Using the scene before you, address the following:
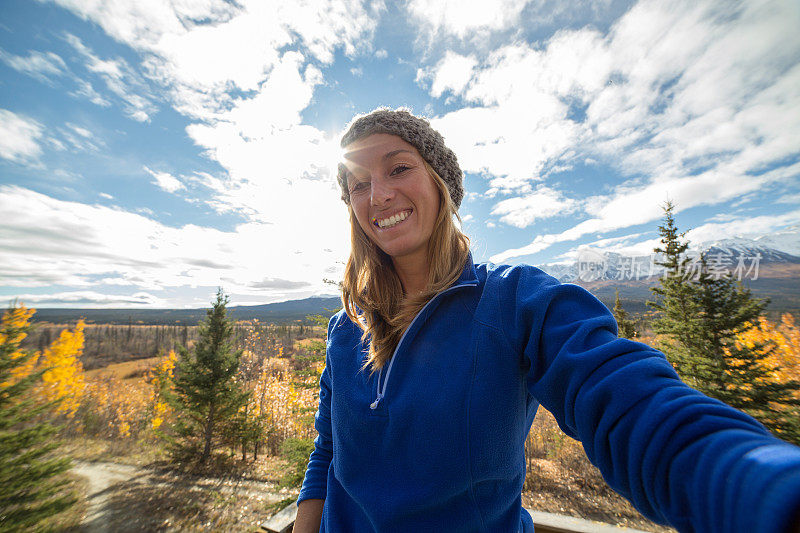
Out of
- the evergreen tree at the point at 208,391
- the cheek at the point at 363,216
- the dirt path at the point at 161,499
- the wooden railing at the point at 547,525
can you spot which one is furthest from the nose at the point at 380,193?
the evergreen tree at the point at 208,391

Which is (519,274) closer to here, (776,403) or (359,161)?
(359,161)

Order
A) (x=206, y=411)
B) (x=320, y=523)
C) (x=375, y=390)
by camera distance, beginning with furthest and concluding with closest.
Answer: (x=206, y=411) < (x=320, y=523) < (x=375, y=390)

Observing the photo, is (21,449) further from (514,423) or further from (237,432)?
(514,423)

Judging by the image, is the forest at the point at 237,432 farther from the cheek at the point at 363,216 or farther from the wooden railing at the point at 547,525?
the cheek at the point at 363,216

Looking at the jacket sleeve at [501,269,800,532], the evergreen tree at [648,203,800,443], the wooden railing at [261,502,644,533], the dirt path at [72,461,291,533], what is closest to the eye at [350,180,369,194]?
the jacket sleeve at [501,269,800,532]

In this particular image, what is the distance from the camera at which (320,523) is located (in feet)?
5.38

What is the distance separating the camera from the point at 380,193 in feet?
5.21

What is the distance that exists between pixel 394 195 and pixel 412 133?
43 centimetres

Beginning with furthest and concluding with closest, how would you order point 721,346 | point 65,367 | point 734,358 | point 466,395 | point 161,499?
point 65,367 → point 161,499 → point 721,346 → point 734,358 → point 466,395

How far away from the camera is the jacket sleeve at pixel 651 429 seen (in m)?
0.50

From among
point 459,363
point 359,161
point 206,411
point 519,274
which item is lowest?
point 206,411

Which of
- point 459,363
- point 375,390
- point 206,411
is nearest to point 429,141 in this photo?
point 459,363

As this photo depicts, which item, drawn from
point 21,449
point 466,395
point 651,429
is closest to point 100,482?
point 21,449

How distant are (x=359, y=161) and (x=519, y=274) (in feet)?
3.76
